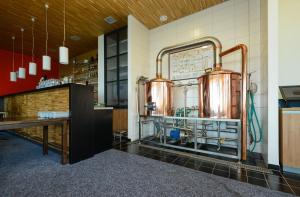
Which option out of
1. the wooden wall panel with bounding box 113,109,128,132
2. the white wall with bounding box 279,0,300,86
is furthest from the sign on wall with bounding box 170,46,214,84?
the wooden wall panel with bounding box 113,109,128,132

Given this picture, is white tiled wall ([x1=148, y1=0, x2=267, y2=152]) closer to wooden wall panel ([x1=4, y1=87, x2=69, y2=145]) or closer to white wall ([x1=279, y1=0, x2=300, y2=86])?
white wall ([x1=279, y1=0, x2=300, y2=86])

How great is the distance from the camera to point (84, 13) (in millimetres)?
3936

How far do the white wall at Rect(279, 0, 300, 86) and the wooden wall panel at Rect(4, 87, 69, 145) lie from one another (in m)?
3.95

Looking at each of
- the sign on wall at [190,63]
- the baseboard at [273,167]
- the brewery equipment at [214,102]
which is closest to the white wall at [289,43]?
the brewery equipment at [214,102]

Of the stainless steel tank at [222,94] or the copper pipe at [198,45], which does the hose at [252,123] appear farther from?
the copper pipe at [198,45]

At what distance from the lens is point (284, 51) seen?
8.78 ft

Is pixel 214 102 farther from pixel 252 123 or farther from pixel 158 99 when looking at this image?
pixel 158 99

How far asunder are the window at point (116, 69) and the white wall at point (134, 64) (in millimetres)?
559

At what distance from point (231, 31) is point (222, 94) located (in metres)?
1.79

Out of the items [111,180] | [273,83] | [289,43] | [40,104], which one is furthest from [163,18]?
[111,180]

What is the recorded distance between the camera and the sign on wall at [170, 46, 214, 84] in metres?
3.74

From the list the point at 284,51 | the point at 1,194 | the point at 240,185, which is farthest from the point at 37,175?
the point at 284,51

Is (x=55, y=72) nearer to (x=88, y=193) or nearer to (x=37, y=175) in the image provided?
(x=37, y=175)

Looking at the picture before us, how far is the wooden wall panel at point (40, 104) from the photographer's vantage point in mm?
2725
